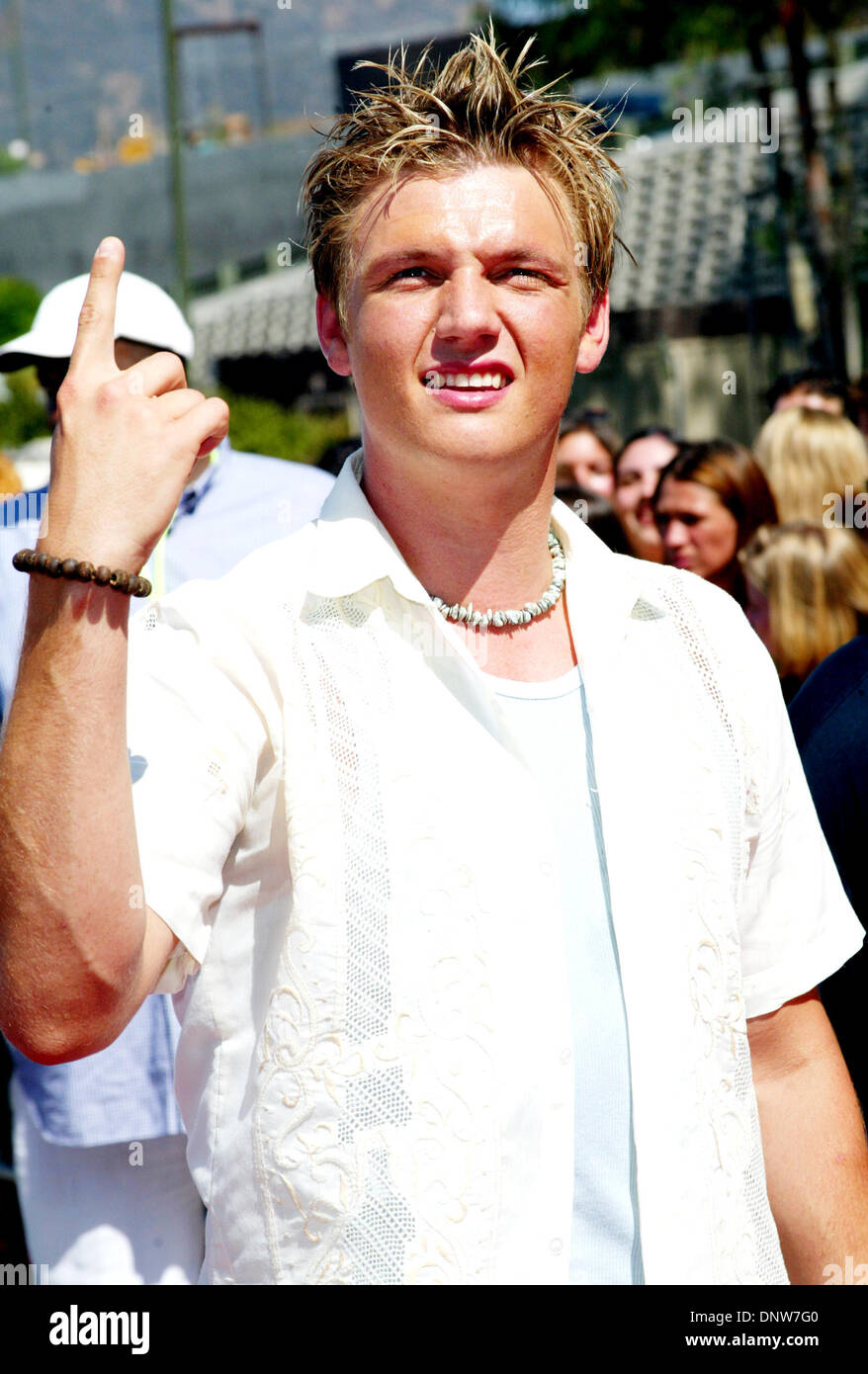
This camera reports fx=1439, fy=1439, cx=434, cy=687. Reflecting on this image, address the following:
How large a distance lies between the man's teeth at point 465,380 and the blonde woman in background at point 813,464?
347 cm

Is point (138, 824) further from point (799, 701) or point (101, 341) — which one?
point (799, 701)

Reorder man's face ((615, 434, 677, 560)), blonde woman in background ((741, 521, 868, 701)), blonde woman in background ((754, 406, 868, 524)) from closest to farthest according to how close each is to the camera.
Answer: blonde woman in background ((741, 521, 868, 701)) → blonde woman in background ((754, 406, 868, 524)) → man's face ((615, 434, 677, 560))

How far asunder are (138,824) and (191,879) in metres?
0.07

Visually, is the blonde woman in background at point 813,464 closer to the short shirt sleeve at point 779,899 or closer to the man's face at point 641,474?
the man's face at point 641,474

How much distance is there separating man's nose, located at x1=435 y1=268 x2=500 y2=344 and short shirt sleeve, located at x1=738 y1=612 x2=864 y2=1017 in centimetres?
54

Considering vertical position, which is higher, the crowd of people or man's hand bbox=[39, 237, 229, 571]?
man's hand bbox=[39, 237, 229, 571]

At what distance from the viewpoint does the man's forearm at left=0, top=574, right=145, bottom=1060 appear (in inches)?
44.2

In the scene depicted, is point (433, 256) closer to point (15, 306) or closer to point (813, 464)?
point (813, 464)

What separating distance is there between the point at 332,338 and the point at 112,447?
546 mm

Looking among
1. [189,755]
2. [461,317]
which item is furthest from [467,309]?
[189,755]

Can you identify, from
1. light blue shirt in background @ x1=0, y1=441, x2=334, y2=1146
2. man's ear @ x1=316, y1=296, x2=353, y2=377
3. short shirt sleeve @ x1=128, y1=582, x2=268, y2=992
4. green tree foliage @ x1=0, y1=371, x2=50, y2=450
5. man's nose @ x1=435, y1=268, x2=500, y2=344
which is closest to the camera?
short shirt sleeve @ x1=128, y1=582, x2=268, y2=992

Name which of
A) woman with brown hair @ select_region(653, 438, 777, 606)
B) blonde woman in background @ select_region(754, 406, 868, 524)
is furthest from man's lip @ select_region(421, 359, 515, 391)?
blonde woman in background @ select_region(754, 406, 868, 524)

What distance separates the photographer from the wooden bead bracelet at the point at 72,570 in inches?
44.0

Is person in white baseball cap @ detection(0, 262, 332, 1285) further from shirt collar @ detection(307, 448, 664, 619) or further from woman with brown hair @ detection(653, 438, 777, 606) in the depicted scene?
woman with brown hair @ detection(653, 438, 777, 606)
